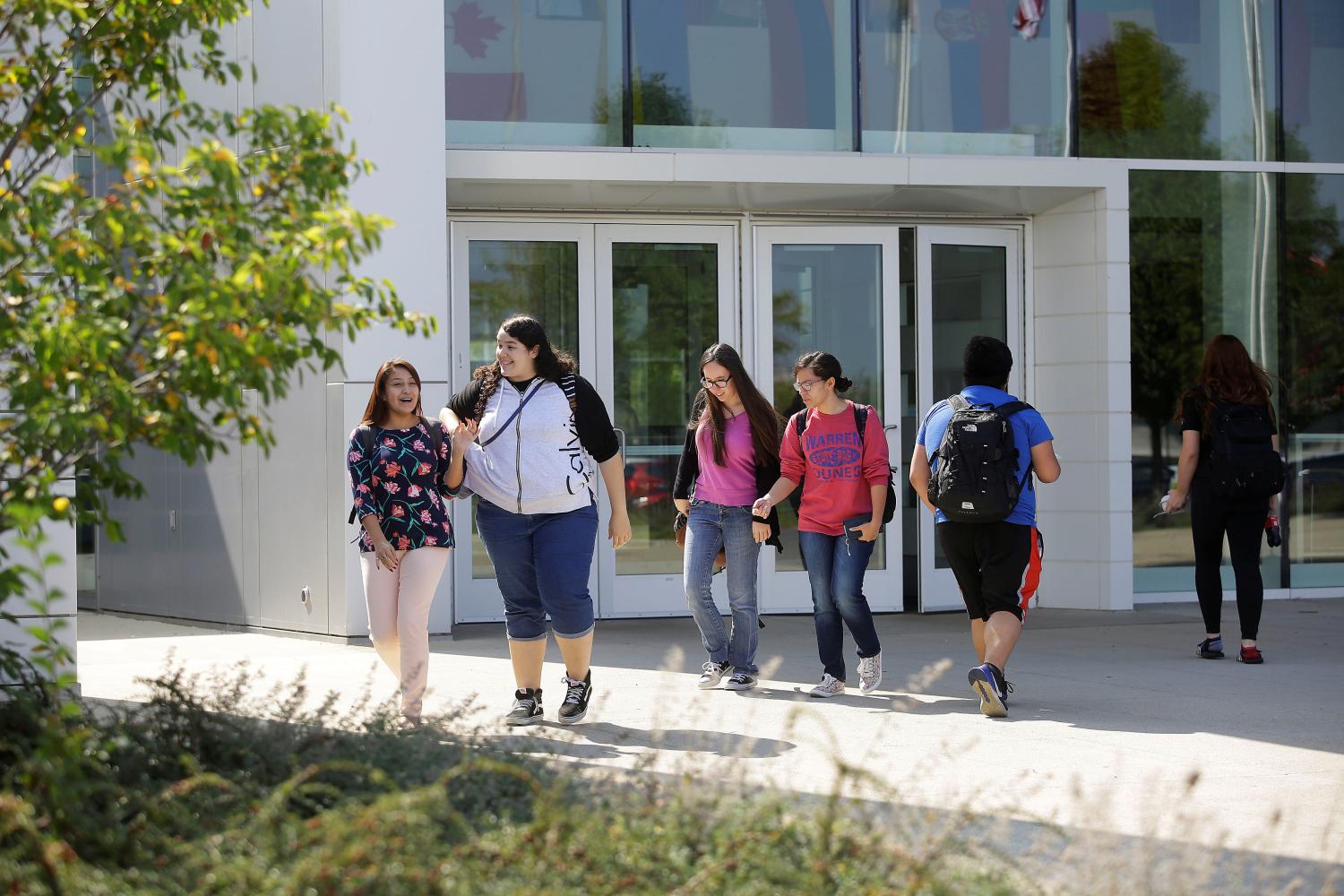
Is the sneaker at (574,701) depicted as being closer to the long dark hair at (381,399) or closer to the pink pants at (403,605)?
the pink pants at (403,605)

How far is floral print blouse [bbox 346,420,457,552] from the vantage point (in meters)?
6.94

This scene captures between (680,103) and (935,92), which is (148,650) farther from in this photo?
(935,92)

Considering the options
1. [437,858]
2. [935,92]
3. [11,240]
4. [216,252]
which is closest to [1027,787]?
[437,858]

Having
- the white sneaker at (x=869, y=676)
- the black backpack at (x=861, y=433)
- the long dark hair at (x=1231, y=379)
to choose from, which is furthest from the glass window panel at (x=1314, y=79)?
the white sneaker at (x=869, y=676)

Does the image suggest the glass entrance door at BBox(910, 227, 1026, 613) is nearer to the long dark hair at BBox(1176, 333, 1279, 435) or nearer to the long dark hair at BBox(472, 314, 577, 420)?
the long dark hair at BBox(1176, 333, 1279, 435)

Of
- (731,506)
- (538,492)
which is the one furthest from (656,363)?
(538,492)

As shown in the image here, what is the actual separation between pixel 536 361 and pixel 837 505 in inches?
73.6

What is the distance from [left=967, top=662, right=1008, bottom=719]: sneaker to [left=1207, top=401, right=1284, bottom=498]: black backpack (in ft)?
8.99

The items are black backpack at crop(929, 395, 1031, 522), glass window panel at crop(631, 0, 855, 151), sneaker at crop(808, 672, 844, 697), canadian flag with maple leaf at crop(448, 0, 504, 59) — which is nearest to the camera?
black backpack at crop(929, 395, 1031, 522)

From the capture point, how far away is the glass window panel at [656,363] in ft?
38.8

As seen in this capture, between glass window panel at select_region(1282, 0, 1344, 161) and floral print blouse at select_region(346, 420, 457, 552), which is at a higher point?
glass window panel at select_region(1282, 0, 1344, 161)

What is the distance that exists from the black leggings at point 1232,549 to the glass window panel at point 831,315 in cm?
292

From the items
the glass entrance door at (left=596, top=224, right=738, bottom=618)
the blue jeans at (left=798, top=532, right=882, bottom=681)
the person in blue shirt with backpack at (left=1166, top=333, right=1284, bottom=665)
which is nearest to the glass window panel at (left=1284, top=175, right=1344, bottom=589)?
the person in blue shirt with backpack at (left=1166, top=333, right=1284, bottom=665)

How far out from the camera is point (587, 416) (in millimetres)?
7379
